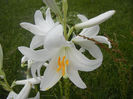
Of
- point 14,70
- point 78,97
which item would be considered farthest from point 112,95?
point 14,70

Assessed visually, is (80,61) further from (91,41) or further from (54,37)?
(54,37)

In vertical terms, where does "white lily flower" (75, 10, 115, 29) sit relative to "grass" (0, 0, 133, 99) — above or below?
above

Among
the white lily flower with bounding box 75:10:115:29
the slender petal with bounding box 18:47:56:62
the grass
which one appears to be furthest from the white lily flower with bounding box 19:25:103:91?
the grass

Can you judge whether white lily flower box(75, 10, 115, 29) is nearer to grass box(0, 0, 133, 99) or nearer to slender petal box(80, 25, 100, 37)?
slender petal box(80, 25, 100, 37)

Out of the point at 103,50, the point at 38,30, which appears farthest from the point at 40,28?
the point at 103,50

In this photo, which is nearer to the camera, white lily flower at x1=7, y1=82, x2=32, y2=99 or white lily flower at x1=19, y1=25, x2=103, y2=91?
white lily flower at x1=19, y1=25, x2=103, y2=91
